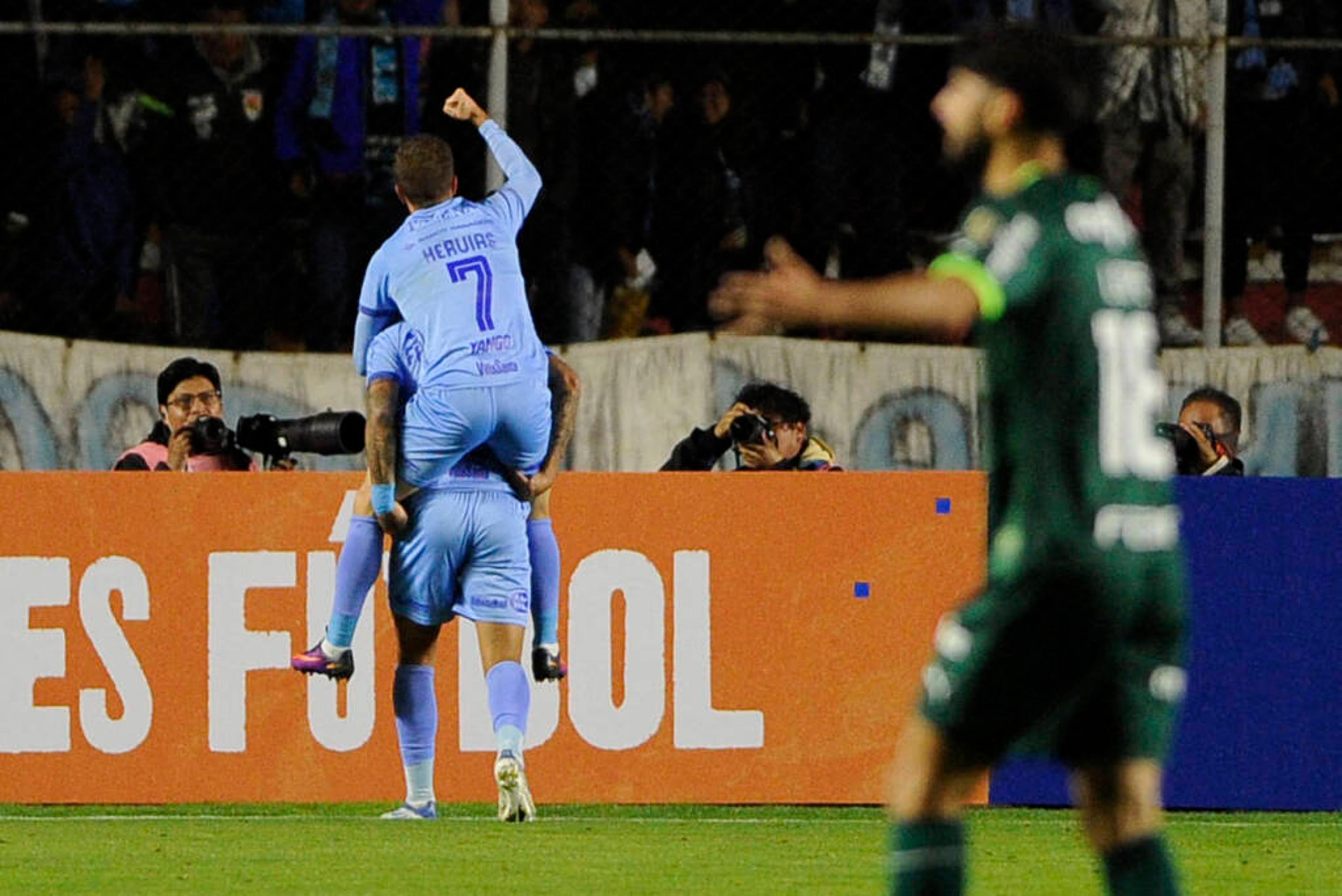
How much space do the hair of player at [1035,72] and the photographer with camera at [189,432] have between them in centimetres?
645

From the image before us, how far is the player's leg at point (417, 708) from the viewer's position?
31.2 feet

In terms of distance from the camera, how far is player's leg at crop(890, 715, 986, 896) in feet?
15.5

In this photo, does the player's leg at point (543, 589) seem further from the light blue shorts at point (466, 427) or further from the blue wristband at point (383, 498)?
the blue wristband at point (383, 498)

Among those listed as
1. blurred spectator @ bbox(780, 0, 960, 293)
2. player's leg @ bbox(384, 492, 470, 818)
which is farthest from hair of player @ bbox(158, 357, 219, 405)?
blurred spectator @ bbox(780, 0, 960, 293)

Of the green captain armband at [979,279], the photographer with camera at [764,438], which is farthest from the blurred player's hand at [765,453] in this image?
the green captain armband at [979,279]

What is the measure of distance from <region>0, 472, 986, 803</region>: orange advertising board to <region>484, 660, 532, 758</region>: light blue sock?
1.12m

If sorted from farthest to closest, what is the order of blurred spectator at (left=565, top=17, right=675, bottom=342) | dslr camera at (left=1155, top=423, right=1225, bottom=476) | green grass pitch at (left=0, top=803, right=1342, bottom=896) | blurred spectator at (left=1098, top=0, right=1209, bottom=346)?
blurred spectator at (left=565, top=17, right=675, bottom=342), blurred spectator at (left=1098, top=0, right=1209, bottom=346), dslr camera at (left=1155, top=423, right=1225, bottom=476), green grass pitch at (left=0, top=803, right=1342, bottom=896)

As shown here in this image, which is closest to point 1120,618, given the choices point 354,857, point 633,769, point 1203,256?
point 354,857

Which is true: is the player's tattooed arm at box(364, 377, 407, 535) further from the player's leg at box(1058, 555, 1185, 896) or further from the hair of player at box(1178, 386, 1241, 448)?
the player's leg at box(1058, 555, 1185, 896)

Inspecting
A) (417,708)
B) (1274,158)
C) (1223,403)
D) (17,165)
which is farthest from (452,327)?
(1274,158)

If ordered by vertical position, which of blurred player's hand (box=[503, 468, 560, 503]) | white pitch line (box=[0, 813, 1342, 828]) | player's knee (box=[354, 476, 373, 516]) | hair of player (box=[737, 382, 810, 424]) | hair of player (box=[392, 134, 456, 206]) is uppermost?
hair of player (box=[392, 134, 456, 206])

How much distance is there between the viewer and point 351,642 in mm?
9914

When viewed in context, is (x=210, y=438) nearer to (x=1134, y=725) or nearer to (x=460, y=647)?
(x=460, y=647)

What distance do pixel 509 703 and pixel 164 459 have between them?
2.50 meters
